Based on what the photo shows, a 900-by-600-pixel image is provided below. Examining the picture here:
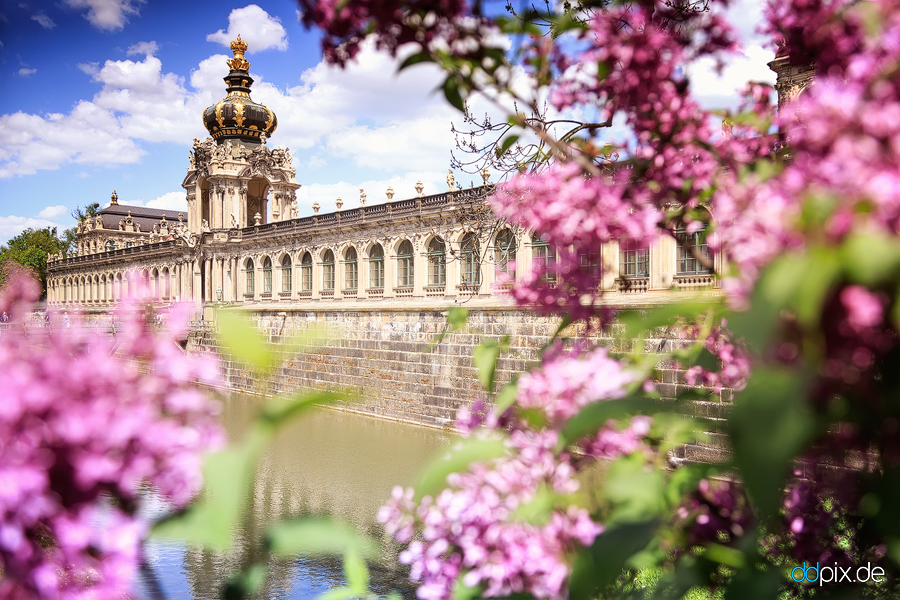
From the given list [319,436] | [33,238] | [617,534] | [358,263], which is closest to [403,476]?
[319,436]

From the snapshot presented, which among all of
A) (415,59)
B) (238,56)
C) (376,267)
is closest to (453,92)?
(415,59)

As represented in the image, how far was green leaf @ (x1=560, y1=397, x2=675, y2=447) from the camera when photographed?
3.23ft

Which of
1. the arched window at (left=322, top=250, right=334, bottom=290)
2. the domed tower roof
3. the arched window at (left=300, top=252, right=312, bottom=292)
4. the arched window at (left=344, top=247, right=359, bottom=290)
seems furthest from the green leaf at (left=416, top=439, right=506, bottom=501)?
the domed tower roof

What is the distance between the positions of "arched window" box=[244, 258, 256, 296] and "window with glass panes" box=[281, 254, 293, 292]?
291cm

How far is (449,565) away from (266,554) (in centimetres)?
62

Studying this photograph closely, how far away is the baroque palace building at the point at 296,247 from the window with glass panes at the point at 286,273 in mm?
87

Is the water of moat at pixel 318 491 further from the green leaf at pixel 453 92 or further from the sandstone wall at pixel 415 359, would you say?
the green leaf at pixel 453 92

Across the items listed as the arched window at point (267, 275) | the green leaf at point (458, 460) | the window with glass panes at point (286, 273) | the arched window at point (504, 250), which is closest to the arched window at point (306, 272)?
the window with glass panes at point (286, 273)

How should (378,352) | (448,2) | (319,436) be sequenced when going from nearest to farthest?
(448,2) < (319,436) < (378,352)

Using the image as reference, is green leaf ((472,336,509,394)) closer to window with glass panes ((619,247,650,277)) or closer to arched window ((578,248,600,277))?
arched window ((578,248,600,277))

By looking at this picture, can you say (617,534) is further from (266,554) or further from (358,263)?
(358,263)

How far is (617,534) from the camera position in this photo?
1022 millimetres

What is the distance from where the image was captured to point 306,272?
32062mm

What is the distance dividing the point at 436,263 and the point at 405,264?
6.35 feet
